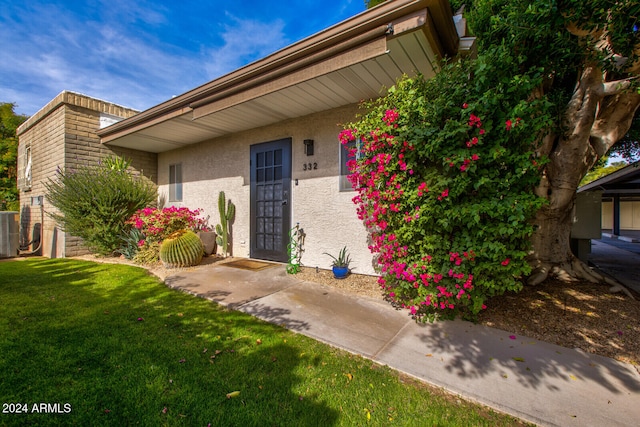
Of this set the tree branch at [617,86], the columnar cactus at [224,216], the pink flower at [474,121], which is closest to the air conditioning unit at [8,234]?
the columnar cactus at [224,216]

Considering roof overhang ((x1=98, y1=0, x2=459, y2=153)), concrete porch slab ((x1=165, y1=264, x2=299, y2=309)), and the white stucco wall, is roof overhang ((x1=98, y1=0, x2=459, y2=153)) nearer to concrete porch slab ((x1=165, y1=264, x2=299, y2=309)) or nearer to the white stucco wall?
concrete porch slab ((x1=165, y1=264, x2=299, y2=309))

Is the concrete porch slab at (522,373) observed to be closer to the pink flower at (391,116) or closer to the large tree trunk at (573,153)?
the large tree trunk at (573,153)

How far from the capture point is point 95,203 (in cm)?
643

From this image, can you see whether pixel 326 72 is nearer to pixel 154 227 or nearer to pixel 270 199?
pixel 270 199

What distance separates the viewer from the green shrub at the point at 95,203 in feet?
20.8

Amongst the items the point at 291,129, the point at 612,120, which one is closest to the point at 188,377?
the point at 291,129

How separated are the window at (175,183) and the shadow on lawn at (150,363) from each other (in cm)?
472

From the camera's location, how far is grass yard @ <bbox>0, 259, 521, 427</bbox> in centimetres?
167

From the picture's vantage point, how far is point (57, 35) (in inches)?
273

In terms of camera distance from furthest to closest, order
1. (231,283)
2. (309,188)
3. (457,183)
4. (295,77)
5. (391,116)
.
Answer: (309,188), (231,283), (295,77), (391,116), (457,183)

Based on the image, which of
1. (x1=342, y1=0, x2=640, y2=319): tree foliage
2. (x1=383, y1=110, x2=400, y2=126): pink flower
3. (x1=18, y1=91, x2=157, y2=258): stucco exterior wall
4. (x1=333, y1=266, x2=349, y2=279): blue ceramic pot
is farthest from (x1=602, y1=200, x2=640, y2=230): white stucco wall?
(x1=18, y1=91, x2=157, y2=258): stucco exterior wall

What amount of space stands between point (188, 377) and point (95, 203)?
6480mm

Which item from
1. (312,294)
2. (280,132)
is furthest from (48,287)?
(280,132)

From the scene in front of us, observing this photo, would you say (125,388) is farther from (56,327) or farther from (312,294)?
(312,294)
